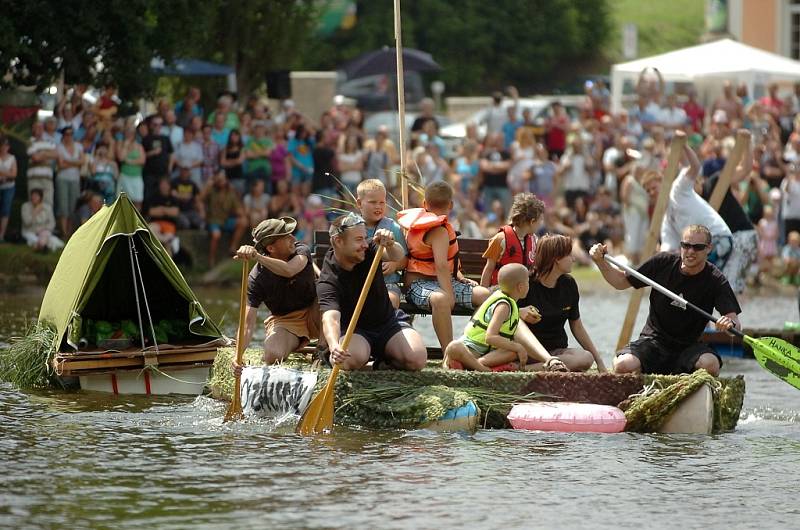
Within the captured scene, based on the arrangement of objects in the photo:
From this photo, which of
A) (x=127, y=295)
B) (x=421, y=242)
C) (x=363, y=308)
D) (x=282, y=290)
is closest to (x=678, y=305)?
(x=421, y=242)

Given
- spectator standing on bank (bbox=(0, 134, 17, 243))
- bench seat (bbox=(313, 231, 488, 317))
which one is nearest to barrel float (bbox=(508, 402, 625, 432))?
bench seat (bbox=(313, 231, 488, 317))

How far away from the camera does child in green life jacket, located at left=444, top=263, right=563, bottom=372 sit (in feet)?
38.9

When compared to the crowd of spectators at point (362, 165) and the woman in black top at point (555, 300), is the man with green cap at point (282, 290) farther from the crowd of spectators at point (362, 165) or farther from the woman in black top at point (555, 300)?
the crowd of spectators at point (362, 165)

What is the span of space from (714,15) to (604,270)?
93.2 feet

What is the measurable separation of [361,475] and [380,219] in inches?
122

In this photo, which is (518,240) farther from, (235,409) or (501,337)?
(235,409)

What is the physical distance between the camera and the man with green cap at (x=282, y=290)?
40.1ft

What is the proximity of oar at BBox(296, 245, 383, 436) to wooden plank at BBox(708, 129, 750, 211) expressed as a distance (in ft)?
14.8

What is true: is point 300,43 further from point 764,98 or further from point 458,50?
point 458,50

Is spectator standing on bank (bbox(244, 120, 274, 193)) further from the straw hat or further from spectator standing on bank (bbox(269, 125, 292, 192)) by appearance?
the straw hat

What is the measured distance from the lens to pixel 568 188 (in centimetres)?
2728

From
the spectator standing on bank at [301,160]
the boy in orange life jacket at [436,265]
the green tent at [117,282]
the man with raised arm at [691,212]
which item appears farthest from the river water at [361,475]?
the spectator standing on bank at [301,160]

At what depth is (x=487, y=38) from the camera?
48.7 m

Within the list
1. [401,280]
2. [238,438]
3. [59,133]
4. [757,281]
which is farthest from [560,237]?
[757,281]
